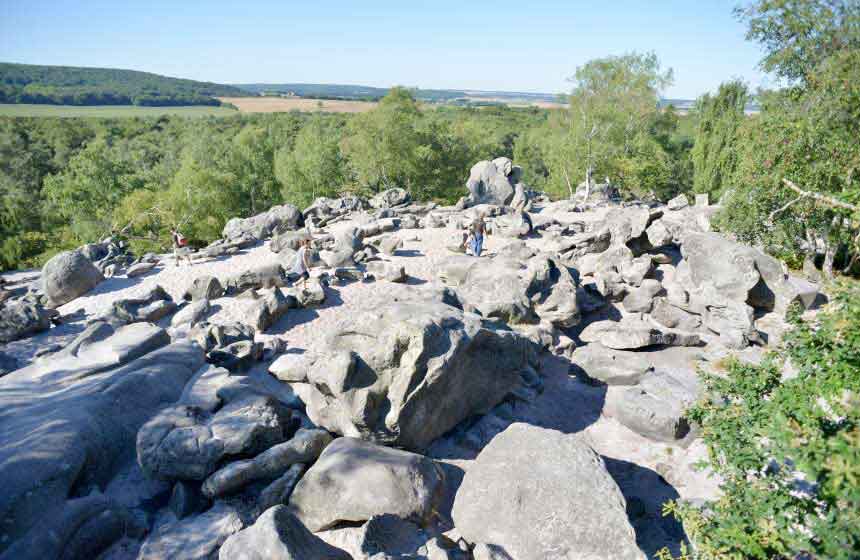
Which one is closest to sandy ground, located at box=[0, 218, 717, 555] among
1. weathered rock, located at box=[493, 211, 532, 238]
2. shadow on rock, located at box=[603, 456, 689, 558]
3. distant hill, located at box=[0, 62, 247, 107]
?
shadow on rock, located at box=[603, 456, 689, 558]

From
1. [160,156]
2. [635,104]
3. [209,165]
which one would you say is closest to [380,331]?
[635,104]

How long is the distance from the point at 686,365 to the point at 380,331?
1007 centimetres

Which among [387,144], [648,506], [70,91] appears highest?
[70,91]

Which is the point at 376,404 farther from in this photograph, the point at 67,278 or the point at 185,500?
the point at 67,278

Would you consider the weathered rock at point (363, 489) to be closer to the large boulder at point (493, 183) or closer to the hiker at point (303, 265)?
the hiker at point (303, 265)

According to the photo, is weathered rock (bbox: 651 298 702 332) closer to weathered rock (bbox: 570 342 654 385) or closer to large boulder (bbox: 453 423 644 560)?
weathered rock (bbox: 570 342 654 385)

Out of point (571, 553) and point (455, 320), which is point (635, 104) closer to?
point (455, 320)

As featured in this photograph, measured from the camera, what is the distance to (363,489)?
7727 millimetres

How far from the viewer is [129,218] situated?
3344 cm

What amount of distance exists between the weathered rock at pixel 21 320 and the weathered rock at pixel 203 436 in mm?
11219

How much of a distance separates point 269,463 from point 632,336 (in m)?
11.4

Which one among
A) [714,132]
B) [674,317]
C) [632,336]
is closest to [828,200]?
[632,336]

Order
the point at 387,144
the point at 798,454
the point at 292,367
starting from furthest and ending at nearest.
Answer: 1. the point at 387,144
2. the point at 292,367
3. the point at 798,454

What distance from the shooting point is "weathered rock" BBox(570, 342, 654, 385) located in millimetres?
13234
